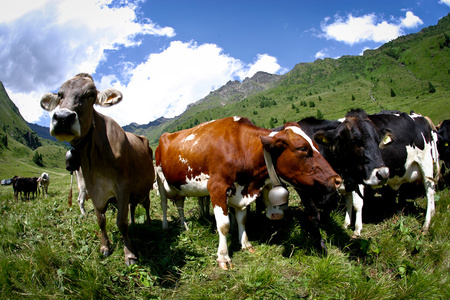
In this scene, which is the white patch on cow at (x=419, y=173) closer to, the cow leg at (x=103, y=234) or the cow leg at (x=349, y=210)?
the cow leg at (x=349, y=210)

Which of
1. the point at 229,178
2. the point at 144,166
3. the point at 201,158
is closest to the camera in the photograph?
the point at 229,178

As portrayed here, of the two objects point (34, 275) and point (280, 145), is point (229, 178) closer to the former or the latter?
point (280, 145)

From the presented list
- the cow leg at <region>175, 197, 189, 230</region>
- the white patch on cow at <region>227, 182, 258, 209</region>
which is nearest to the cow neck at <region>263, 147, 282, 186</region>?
the white patch on cow at <region>227, 182, 258, 209</region>

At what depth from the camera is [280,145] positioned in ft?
13.2

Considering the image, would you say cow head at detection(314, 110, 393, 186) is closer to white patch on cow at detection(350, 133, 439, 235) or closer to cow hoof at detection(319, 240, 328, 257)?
white patch on cow at detection(350, 133, 439, 235)

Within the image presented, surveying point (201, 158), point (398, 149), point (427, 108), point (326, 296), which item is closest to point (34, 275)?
point (201, 158)

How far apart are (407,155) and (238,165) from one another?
13.7 feet

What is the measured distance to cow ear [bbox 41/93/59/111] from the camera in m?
3.38

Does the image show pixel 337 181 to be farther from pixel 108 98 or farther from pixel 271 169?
pixel 108 98

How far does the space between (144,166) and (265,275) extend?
329 centimetres

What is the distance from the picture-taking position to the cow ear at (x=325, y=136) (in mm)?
4969

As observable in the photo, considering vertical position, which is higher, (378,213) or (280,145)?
(280,145)

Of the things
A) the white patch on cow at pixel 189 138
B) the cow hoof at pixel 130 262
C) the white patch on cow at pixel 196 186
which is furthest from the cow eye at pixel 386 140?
the cow hoof at pixel 130 262

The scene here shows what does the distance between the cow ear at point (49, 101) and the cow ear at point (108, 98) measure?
0.51m
